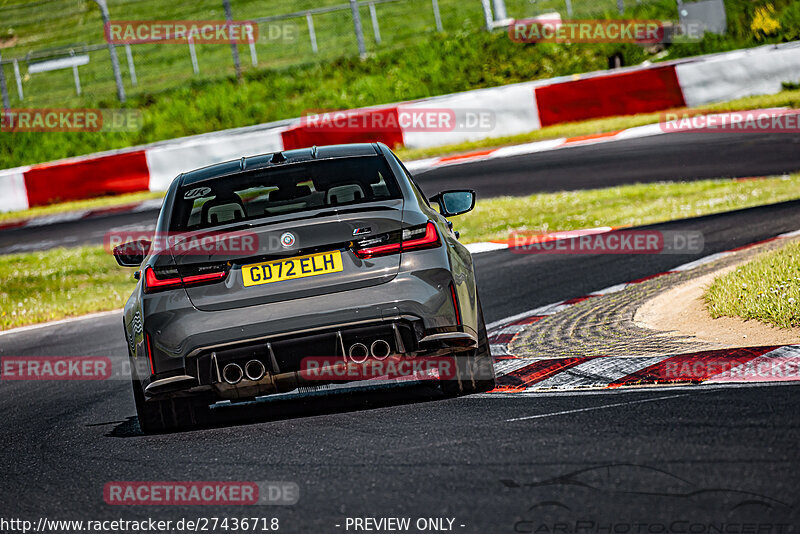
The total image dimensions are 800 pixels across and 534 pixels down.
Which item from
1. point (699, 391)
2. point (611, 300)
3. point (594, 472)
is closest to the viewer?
point (594, 472)

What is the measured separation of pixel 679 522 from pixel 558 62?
72.2ft

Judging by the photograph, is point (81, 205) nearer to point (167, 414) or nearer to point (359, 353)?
→ point (167, 414)

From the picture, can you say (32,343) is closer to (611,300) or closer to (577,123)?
(611,300)

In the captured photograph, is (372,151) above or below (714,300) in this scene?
above

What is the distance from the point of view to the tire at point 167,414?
5844mm

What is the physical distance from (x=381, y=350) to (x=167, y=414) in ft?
4.09

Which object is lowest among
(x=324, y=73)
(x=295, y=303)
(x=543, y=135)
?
(x=543, y=135)

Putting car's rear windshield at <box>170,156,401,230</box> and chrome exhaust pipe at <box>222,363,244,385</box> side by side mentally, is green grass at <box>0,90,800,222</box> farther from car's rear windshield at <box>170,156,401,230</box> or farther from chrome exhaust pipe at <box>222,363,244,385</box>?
chrome exhaust pipe at <box>222,363,244,385</box>

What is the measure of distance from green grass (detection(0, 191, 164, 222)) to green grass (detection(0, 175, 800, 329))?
16.5 feet

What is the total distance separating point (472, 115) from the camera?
823 inches

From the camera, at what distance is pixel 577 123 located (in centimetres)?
2055

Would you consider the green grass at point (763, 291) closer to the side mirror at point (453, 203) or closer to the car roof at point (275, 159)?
the side mirror at point (453, 203)

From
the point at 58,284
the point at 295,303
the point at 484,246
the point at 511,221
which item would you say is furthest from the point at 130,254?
the point at 511,221

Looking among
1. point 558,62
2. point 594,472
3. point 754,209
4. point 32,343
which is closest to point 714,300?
point 594,472
